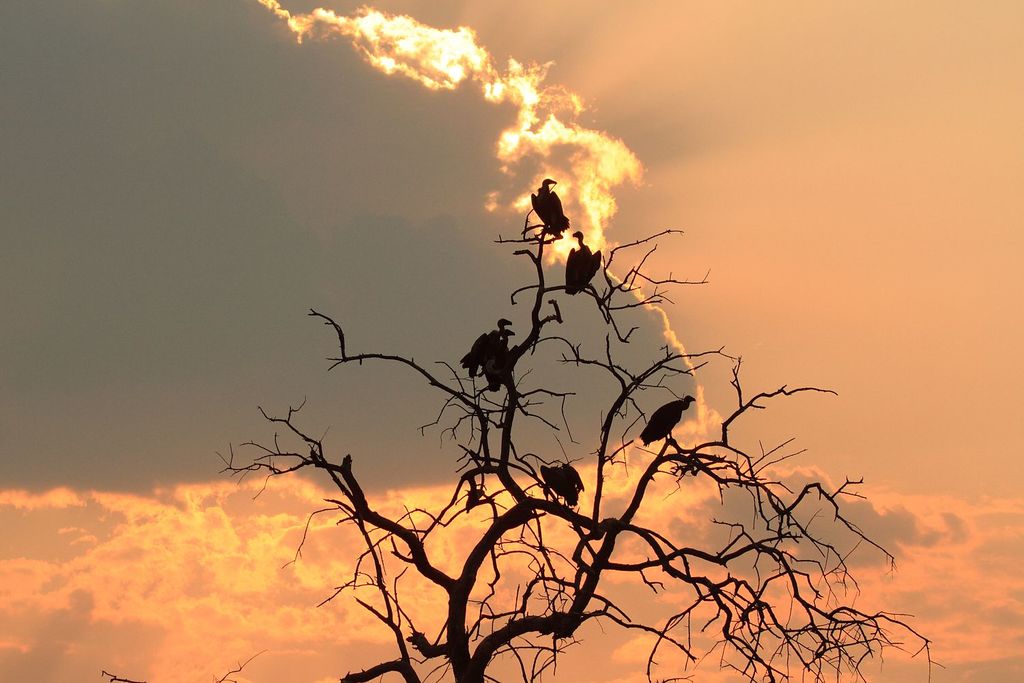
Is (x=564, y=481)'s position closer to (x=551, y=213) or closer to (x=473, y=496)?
(x=473, y=496)

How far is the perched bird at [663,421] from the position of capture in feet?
27.1

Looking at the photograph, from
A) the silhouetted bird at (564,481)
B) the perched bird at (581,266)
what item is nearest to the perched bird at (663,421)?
the silhouetted bird at (564,481)

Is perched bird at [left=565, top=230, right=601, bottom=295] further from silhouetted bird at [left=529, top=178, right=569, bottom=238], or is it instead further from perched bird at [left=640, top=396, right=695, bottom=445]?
perched bird at [left=640, top=396, right=695, bottom=445]

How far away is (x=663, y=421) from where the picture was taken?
8.25m

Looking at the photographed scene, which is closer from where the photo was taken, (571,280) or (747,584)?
(747,584)

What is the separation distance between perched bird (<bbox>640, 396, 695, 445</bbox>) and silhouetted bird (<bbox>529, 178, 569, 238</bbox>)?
159cm

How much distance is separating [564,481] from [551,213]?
2.09 m

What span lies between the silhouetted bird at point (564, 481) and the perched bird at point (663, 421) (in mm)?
630

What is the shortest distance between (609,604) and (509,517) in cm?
102

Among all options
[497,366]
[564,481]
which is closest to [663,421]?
[564,481]

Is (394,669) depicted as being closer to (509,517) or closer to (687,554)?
(509,517)

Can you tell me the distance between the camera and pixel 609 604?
26.7ft

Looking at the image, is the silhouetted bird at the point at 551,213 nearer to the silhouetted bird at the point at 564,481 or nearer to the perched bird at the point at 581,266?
the perched bird at the point at 581,266

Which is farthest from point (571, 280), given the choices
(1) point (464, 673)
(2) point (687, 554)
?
(1) point (464, 673)
